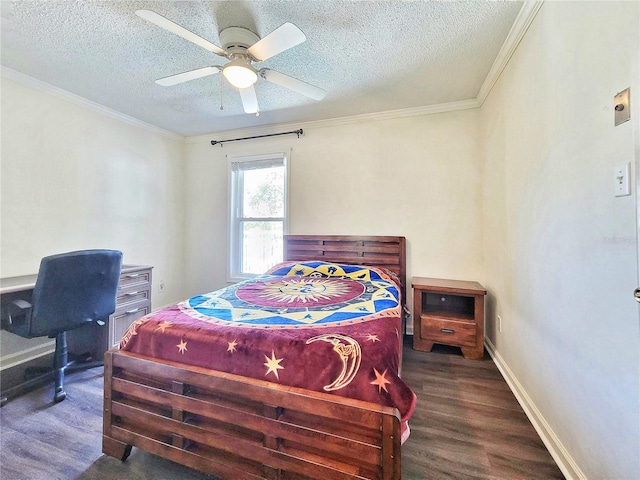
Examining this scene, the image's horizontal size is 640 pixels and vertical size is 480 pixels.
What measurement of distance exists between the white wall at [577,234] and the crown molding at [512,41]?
0.07 metres

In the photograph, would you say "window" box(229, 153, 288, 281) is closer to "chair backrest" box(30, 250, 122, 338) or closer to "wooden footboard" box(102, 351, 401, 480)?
"chair backrest" box(30, 250, 122, 338)

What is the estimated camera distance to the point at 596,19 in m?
1.08

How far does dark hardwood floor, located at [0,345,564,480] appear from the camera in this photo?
50.7 inches

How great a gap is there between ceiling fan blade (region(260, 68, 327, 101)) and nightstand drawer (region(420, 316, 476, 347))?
87.2 inches

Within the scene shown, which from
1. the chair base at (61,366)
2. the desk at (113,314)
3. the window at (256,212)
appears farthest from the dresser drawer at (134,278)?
the window at (256,212)

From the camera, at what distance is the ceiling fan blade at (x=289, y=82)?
1.88 meters

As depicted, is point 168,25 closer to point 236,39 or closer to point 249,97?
point 236,39

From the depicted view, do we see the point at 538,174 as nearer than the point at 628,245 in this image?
No

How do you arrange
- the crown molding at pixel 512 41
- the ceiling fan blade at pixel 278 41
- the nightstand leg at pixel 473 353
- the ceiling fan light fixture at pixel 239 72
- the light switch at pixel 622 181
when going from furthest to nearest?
the nightstand leg at pixel 473 353 → the ceiling fan light fixture at pixel 239 72 → the crown molding at pixel 512 41 → the ceiling fan blade at pixel 278 41 → the light switch at pixel 622 181

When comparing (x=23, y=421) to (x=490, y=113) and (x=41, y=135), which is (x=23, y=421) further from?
(x=490, y=113)

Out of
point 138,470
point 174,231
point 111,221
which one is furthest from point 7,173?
point 138,470

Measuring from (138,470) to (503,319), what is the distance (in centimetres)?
261

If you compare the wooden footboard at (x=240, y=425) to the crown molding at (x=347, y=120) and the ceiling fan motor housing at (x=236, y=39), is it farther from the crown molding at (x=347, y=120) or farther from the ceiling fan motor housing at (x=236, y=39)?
the crown molding at (x=347, y=120)

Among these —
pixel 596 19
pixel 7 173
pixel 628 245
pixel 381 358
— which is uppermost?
pixel 596 19
